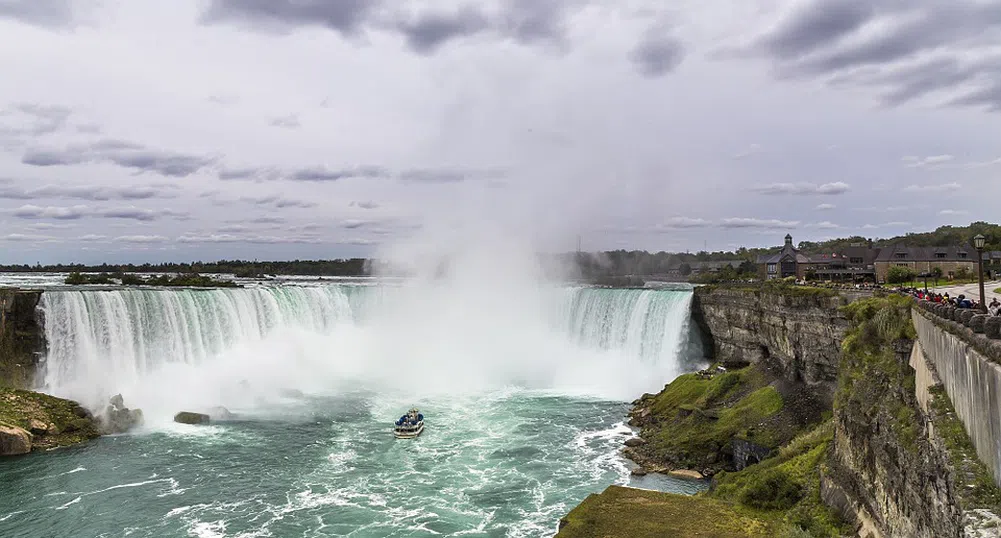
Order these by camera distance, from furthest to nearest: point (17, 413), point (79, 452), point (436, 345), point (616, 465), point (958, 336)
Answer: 1. point (436, 345)
2. point (17, 413)
3. point (79, 452)
4. point (616, 465)
5. point (958, 336)

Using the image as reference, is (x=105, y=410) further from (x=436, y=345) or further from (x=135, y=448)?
(x=436, y=345)

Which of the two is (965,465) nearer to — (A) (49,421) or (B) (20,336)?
(A) (49,421)

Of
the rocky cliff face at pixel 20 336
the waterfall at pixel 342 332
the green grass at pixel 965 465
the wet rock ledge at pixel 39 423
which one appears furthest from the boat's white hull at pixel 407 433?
the green grass at pixel 965 465

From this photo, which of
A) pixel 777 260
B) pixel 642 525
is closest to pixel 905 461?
pixel 642 525

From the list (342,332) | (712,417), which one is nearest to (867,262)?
(712,417)

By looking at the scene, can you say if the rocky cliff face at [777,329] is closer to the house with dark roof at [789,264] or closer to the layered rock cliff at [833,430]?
the layered rock cliff at [833,430]

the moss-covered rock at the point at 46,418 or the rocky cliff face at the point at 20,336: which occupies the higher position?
the rocky cliff face at the point at 20,336
